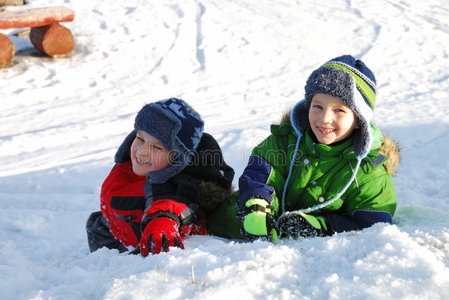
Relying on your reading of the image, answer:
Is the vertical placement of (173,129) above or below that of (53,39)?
above

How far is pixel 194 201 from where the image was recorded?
3.01 meters

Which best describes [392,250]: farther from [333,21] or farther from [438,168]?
[333,21]

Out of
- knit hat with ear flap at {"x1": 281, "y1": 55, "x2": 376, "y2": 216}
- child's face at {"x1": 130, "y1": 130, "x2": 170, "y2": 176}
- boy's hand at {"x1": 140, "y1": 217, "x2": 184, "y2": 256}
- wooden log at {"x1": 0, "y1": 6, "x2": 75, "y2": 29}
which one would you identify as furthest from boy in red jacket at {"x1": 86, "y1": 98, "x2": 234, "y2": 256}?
wooden log at {"x1": 0, "y1": 6, "x2": 75, "y2": 29}

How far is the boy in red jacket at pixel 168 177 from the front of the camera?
2963 millimetres

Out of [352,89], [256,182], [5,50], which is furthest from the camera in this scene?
[5,50]

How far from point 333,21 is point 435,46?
1673 mm

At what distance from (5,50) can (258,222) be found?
539 centimetres

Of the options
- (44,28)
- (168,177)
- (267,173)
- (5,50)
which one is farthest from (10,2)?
(267,173)

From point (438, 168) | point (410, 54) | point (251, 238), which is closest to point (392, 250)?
point (251, 238)

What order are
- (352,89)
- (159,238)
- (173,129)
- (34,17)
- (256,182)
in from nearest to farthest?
(159,238) → (352,89) → (256,182) → (173,129) → (34,17)

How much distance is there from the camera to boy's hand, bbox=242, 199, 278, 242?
261 centimetres

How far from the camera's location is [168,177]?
9.80 feet

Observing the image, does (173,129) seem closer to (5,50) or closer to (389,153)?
(389,153)

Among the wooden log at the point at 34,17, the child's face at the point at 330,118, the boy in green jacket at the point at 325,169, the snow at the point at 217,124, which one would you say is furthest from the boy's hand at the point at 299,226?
the wooden log at the point at 34,17
